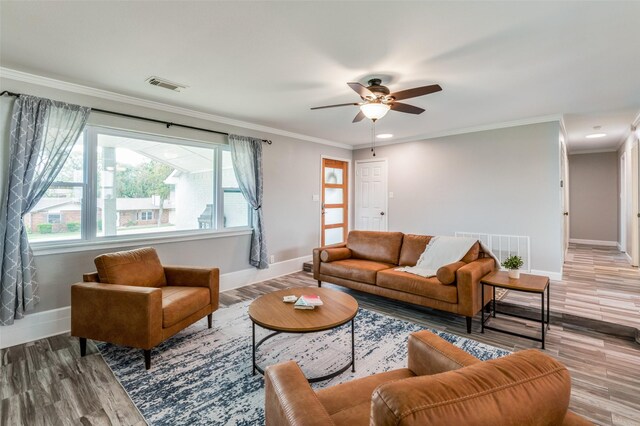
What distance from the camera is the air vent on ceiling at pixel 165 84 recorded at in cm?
305

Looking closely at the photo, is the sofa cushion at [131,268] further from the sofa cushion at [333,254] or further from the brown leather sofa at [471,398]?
the brown leather sofa at [471,398]

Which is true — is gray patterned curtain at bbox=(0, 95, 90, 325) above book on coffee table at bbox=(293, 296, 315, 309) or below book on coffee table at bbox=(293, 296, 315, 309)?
above

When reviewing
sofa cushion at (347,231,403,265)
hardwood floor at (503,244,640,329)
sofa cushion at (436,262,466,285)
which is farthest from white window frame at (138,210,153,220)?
hardwood floor at (503,244,640,329)

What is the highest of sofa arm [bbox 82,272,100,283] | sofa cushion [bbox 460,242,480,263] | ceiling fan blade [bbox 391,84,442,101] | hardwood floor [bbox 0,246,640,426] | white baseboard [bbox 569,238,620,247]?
ceiling fan blade [bbox 391,84,442,101]

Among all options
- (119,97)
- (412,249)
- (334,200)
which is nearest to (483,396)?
(412,249)

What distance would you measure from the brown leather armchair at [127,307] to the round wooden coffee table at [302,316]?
0.70 meters

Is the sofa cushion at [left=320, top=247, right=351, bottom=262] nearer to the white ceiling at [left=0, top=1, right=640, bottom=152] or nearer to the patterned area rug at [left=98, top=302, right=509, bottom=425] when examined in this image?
the patterned area rug at [left=98, top=302, right=509, bottom=425]

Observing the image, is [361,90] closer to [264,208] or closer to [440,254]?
[440,254]

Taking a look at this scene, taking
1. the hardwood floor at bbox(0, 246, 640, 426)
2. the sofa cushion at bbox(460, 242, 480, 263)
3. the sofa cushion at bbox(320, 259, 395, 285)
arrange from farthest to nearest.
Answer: the sofa cushion at bbox(320, 259, 395, 285) → the sofa cushion at bbox(460, 242, 480, 263) → the hardwood floor at bbox(0, 246, 640, 426)

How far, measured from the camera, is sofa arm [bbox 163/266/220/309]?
310cm

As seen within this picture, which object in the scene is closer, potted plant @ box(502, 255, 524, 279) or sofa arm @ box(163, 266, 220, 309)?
potted plant @ box(502, 255, 524, 279)

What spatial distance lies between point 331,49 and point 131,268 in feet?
8.66

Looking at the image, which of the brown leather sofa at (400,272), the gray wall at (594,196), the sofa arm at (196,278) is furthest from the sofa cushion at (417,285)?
the gray wall at (594,196)

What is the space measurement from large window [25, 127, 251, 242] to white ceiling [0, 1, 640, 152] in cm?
65
